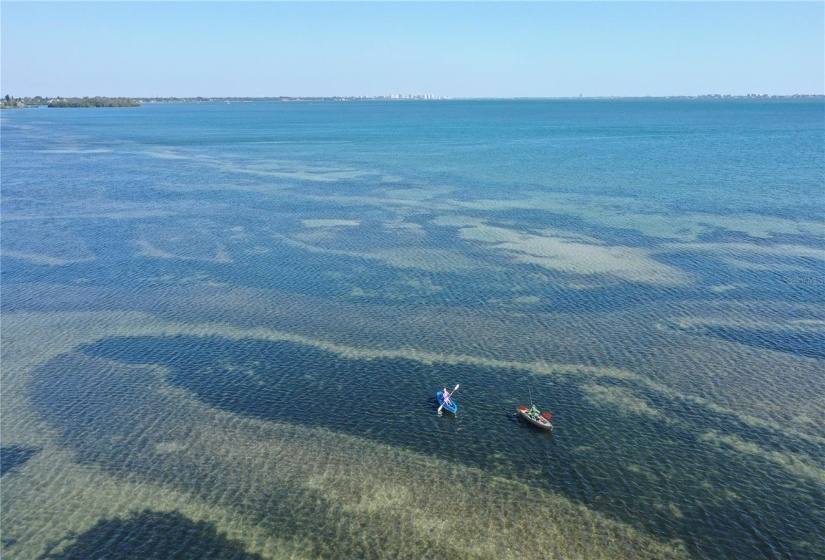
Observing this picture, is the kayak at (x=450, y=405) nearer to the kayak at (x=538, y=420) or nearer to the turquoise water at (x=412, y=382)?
the turquoise water at (x=412, y=382)

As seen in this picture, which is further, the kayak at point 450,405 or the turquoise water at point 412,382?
the kayak at point 450,405

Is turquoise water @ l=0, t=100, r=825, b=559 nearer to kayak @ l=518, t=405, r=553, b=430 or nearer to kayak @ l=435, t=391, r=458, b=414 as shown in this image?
kayak @ l=518, t=405, r=553, b=430

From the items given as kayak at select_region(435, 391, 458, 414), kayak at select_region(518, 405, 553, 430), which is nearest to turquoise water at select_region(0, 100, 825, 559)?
kayak at select_region(518, 405, 553, 430)

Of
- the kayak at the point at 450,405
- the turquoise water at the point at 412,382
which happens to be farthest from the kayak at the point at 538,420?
the kayak at the point at 450,405

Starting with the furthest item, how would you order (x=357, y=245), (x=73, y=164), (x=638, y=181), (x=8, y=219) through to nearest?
(x=73, y=164)
(x=638, y=181)
(x=8, y=219)
(x=357, y=245)

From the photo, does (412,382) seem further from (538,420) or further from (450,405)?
(538,420)

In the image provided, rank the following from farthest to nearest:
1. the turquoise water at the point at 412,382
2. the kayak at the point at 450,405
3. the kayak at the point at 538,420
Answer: the kayak at the point at 450,405 < the kayak at the point at 538,420 < the turquoise water at the point at 412,382

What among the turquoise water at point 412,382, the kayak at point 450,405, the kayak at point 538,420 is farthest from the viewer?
the kayak at point 450,405

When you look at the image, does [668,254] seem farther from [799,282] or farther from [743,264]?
[799,282]

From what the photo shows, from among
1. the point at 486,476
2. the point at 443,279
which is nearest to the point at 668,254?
the point at 443,279
